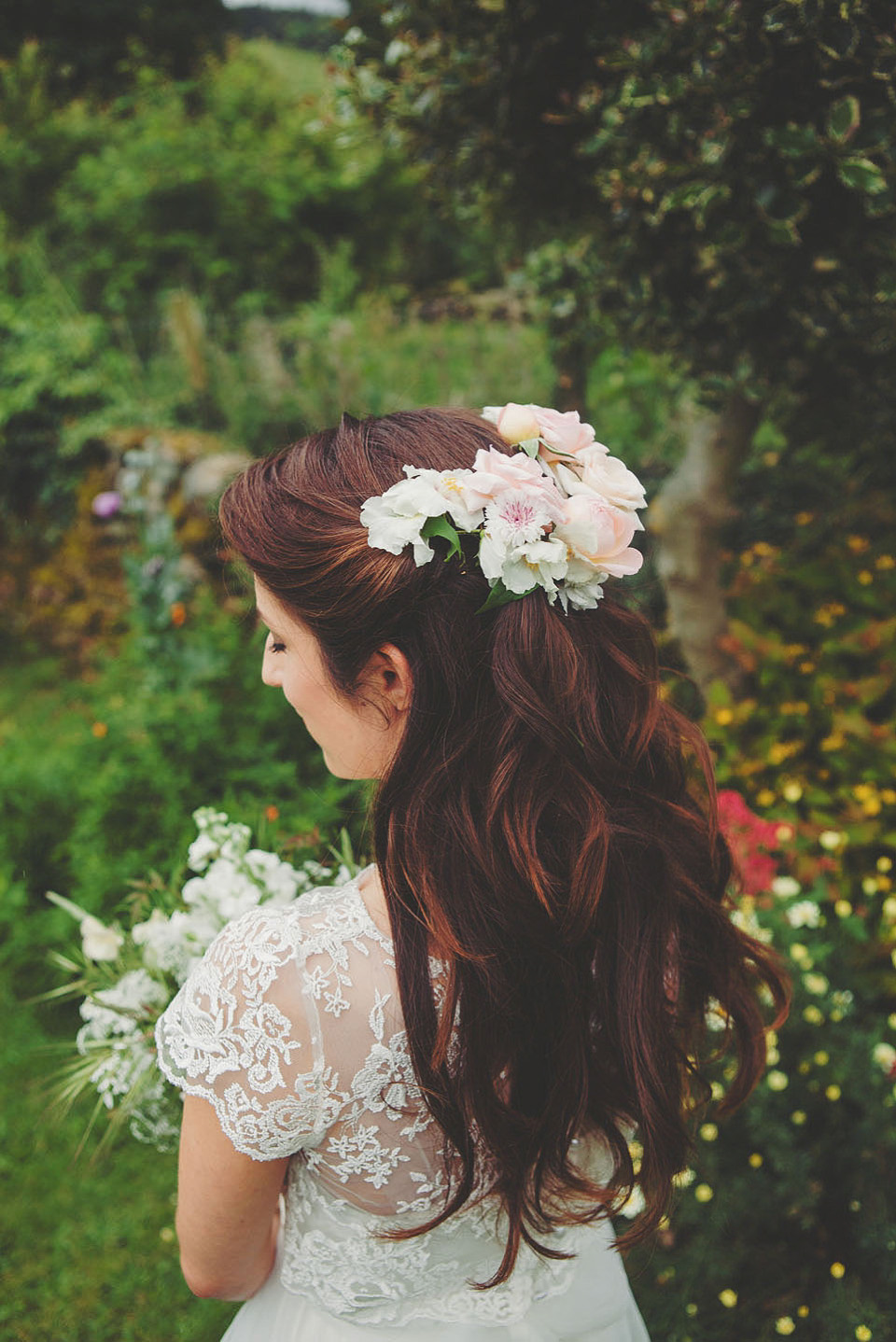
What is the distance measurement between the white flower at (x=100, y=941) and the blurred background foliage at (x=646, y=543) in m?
0.33

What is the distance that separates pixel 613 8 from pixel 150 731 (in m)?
2.51

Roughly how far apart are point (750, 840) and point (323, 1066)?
1.78m

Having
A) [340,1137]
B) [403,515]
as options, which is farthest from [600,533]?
[340,1137]

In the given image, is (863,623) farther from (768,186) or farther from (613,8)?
(613,8)

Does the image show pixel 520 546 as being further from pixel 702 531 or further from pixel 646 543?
pixel 646 543

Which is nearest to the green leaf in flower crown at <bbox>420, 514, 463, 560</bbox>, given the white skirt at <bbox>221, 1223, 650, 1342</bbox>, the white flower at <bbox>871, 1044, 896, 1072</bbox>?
the white skirt at <bbox>221, 1223, 650, 1342</bbox>

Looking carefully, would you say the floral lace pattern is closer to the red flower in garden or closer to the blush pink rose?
the blush pink rose

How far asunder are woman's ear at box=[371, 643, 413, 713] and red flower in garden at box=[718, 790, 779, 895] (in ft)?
4.80

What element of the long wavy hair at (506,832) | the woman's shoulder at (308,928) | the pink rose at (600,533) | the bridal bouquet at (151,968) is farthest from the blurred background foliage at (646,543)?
the woman's shoulder at (308,928)

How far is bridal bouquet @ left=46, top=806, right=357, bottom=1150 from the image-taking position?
1.43 metres

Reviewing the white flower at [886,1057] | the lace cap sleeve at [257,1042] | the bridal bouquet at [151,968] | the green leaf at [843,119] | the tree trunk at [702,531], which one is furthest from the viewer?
the tree trunk at [702,531]

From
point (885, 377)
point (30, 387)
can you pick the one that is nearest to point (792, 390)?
point (885, 377)

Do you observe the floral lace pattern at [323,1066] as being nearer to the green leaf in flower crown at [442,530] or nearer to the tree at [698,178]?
the green leaf in flower crown at [442,530]

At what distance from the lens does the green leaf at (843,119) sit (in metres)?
1.83
